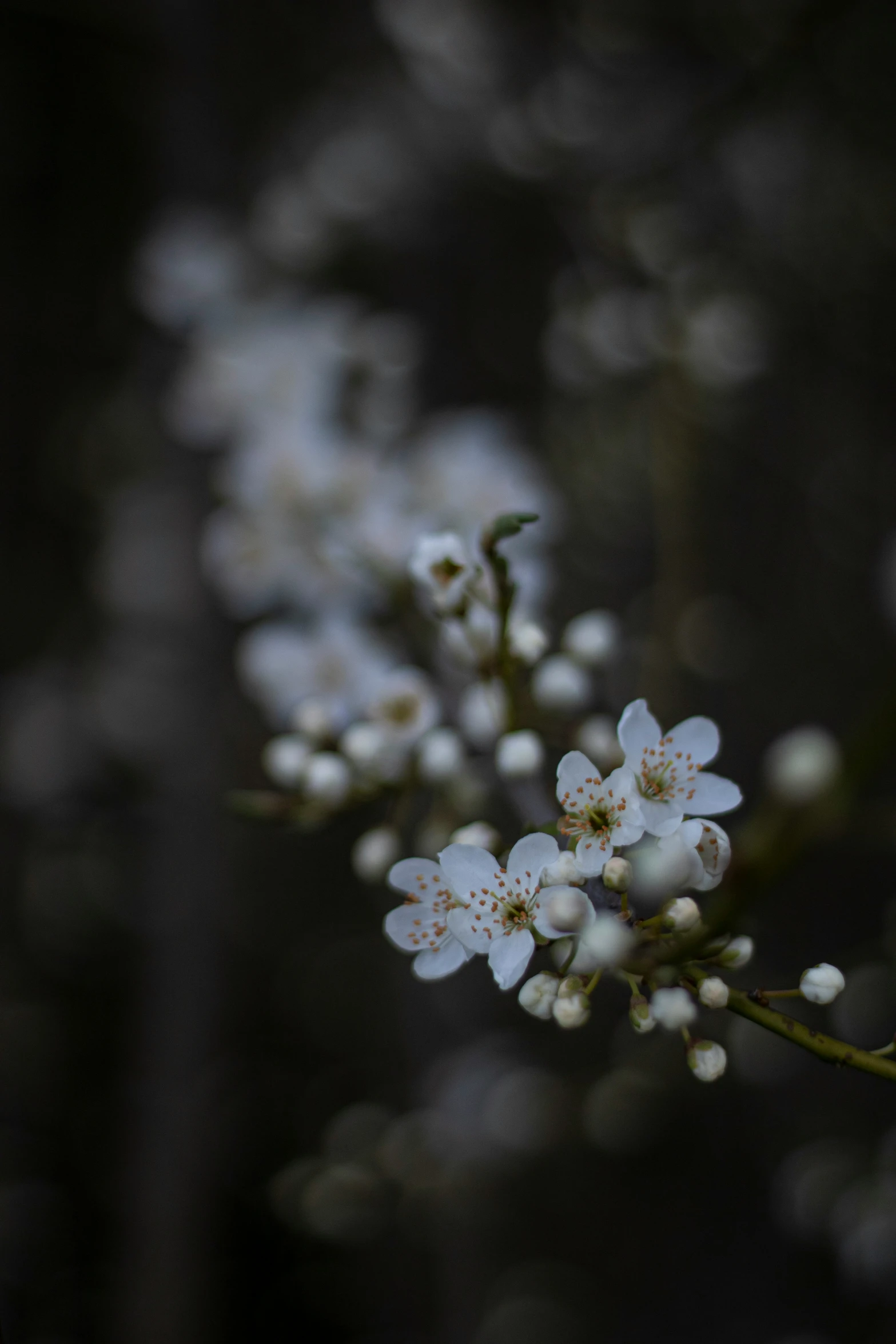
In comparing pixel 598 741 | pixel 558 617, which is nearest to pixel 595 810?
pixel 598 741

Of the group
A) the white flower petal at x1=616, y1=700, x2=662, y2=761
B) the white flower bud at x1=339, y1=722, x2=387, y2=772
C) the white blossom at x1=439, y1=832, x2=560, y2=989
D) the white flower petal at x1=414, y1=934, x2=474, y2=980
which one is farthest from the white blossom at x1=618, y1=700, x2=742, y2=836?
the white flower bud at x1=339, y1=722, x2=387, y2=772

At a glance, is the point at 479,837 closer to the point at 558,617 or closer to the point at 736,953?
the point at 736,953

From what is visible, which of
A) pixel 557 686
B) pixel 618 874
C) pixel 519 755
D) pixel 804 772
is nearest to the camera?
pixel 804 772

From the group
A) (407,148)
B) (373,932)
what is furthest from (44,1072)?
A: (407,148)

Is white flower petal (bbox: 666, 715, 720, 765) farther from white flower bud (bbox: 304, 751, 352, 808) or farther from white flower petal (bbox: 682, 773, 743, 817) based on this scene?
white flower bud (bbox: 304, 751, 352, 808)

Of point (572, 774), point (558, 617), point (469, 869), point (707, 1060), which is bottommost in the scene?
point (707, 1060)
